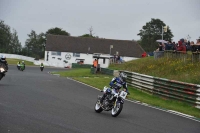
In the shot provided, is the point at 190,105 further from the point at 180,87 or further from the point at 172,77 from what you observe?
the point at 172,77

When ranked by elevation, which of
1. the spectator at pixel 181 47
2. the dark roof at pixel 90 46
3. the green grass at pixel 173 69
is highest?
the dark roof at pixel 90 46

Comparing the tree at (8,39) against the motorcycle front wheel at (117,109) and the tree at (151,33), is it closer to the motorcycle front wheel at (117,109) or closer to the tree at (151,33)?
the tree at (151,33)

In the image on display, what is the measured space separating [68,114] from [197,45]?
1483 centimetres

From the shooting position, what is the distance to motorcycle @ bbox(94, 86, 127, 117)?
13203 mm

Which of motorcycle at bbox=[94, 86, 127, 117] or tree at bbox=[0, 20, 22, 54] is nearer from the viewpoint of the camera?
motorcycle at bbox=[94, 86, 127, 117]

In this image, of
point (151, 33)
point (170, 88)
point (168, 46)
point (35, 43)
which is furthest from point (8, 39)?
point (170, 88)

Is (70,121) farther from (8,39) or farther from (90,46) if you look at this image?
(8,39)

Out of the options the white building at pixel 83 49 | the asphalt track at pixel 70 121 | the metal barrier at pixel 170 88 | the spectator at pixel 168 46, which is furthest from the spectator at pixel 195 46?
the white building at pixel 83 49

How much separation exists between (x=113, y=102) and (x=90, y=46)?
88505mm

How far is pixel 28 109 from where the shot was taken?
12.6 m

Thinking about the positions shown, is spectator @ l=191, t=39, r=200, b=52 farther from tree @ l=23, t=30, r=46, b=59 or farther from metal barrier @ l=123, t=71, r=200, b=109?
tree @ l=23, t=30, r=46, b=59

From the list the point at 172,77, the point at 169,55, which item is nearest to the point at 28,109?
the point at 172,77

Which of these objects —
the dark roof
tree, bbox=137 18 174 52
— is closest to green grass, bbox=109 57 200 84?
the dark roof

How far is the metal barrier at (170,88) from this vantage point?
18395 millimetres
